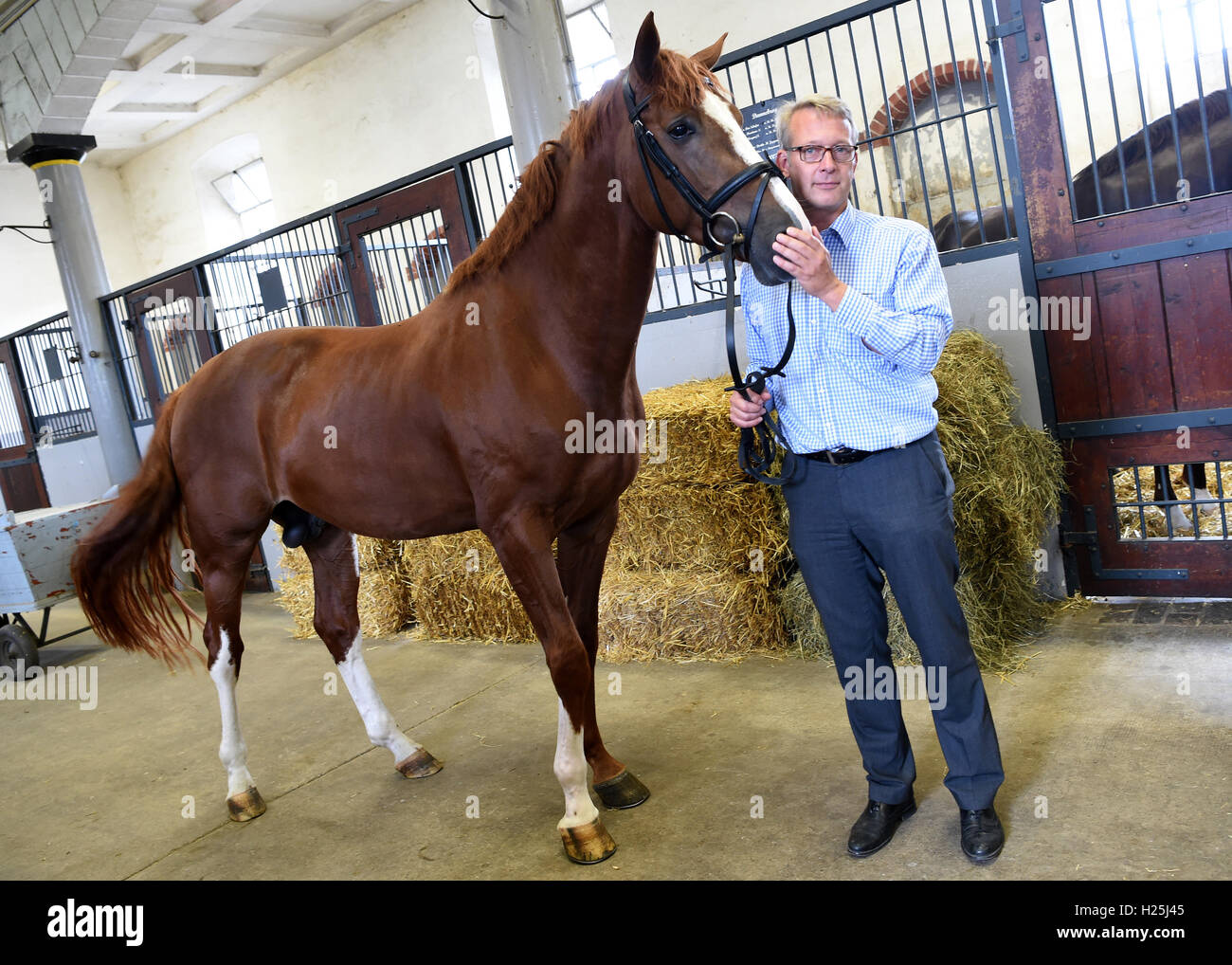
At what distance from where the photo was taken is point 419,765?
9.36 ft

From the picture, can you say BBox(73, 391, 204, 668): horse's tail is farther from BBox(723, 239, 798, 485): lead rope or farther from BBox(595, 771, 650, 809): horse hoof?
BBox(723, 239, 798, 485): lead rope

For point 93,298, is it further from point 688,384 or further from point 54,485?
point 688,384

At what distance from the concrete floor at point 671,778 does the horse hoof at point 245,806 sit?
0.16 feet

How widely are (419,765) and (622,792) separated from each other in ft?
2.66

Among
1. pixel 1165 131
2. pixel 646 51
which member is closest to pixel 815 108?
pixel 646 51

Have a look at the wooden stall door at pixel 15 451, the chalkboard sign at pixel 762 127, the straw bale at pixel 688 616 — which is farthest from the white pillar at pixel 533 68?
the wooden stall door at pixel 15 451

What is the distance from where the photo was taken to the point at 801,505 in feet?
6.57

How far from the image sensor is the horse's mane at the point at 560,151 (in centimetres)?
177

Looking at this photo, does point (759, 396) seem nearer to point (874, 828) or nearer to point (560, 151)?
point (560, 151)

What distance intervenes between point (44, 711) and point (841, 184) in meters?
4.37

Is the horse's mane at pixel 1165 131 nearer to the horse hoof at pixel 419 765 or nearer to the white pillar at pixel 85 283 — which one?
the horse hoof at pixel 419 765
